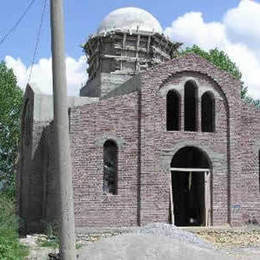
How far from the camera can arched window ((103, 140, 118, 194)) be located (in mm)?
21422

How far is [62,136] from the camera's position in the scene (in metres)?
8.89

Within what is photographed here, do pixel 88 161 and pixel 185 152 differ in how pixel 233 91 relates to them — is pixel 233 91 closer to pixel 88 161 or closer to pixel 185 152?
pixel 185 152

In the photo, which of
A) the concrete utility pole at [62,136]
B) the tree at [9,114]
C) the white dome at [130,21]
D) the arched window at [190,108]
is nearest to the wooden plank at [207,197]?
the arched window at [190,108]

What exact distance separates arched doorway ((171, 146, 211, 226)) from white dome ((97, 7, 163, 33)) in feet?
29.3

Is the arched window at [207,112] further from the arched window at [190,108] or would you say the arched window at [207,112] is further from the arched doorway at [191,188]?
the arched doorway at [191,188]

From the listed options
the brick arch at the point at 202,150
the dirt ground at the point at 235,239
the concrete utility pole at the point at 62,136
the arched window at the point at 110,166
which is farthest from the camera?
the brick arch at the point at 202,150

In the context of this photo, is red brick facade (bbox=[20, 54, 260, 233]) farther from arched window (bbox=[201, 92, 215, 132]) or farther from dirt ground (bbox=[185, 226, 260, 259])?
dirt ground (bbox=[185, 226, 260, 259])

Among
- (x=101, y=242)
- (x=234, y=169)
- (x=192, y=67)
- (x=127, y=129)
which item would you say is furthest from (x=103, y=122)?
(x=101, y=242)

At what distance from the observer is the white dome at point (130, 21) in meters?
31.3

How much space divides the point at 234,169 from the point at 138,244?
550 inches

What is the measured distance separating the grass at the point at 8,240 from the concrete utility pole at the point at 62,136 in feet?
9.30

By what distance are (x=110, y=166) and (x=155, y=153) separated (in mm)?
1894

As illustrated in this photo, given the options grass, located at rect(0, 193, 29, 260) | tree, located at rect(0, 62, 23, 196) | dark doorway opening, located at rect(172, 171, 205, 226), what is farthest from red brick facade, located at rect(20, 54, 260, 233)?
tree, located at rect(0, 62, 23, 196)

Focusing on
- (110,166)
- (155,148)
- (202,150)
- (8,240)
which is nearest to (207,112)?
(202,150)
